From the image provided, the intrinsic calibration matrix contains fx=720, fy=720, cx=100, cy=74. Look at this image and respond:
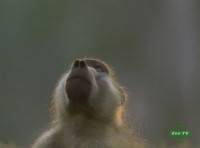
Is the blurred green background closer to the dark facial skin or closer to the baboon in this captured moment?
the baboon

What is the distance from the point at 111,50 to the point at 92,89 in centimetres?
314

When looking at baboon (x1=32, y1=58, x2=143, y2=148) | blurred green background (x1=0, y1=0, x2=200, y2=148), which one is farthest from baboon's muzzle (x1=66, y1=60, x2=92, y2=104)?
blurred green background (x1=0, y1=0, x2=200, y2=148)

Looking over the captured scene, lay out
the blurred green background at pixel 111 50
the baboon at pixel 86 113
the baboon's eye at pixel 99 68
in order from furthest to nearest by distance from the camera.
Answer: the blurred green background at pixel 111 50 < the baboon's eye at pixel 99 68 < the baboon at pixel 86 113

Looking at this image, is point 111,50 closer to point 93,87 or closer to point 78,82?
point 93,87

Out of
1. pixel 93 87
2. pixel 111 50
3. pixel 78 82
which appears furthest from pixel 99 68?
pixel 111 50

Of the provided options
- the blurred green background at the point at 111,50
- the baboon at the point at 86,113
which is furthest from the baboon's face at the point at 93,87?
the blurred green background at the point at 111,50

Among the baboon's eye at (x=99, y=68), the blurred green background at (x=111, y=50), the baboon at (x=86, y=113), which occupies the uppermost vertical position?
the blurred green background at (x=111, y=50)

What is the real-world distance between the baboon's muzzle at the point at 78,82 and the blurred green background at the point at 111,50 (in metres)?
1.99

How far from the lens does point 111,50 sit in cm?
608

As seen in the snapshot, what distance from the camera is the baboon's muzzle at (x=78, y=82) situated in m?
2.85

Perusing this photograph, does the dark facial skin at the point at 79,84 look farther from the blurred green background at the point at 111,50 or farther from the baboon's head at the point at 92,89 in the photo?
the blurred green background at the point at 111,50

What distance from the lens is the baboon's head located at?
9.38 ft

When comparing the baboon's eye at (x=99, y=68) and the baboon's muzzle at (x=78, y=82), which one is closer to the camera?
the baboon's muzzle at (x=78, y=82)

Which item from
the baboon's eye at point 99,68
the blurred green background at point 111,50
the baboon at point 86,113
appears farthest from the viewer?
the blurred green background at point 111,50
